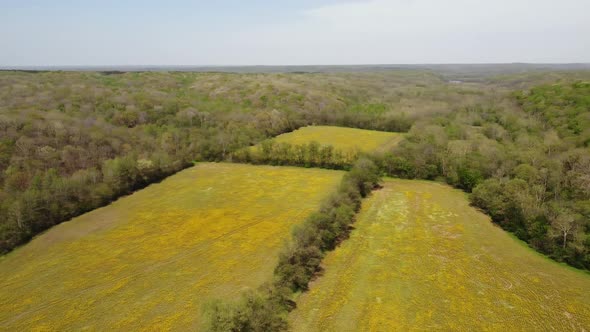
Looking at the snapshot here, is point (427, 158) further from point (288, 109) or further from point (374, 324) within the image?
point (288, 109)

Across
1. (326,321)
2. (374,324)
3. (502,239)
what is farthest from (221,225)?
(502,239)

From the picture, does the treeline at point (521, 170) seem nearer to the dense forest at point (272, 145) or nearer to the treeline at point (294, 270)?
the dense forest at point (272, 145)

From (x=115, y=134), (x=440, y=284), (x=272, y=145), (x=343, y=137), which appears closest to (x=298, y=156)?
(x=272, y=145)

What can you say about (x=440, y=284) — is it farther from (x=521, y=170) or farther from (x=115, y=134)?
(x=115, y=134)

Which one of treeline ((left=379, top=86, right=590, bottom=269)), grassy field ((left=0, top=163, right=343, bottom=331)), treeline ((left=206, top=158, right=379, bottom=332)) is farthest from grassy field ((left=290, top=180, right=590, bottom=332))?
grassy field ((left=0, top=163, right=343, bottom=331))

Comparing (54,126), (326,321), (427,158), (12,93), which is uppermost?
(12,93)
